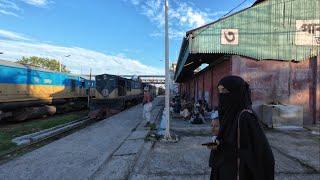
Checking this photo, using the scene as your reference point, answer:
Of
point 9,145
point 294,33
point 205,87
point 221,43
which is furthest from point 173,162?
point 205,87

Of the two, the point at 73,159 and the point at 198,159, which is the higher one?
the point at 198,159

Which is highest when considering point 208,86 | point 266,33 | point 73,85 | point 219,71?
point 266,33

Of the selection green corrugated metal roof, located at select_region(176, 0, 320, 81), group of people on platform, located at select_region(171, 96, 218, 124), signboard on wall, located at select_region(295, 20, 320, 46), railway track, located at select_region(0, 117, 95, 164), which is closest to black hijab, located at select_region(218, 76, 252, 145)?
railway track, located at select_region(0, 117, 95, 164)

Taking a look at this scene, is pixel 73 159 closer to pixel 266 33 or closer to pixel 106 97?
pixel 266 33

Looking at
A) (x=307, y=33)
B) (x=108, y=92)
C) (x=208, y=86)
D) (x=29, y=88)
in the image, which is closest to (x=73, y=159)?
(x=307, y=33)

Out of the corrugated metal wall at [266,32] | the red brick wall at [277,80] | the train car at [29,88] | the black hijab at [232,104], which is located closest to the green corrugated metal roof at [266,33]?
the corrugated metal wall at [266,32]

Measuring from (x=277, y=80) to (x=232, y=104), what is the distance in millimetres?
14899

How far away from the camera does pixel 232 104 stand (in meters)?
3.71

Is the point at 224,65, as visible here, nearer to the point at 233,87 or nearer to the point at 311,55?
the point at 311,55

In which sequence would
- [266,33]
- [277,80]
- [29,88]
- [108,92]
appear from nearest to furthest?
1. [266,33]
2. [277,80]
3. [29,88]
4. [108,92]

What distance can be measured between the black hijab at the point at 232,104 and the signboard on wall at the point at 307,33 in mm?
14914

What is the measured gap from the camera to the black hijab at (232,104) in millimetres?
3695

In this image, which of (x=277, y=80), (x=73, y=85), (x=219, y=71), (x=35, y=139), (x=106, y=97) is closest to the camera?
(x=35, y=139)

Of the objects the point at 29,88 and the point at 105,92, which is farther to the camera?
the point at 105,92
